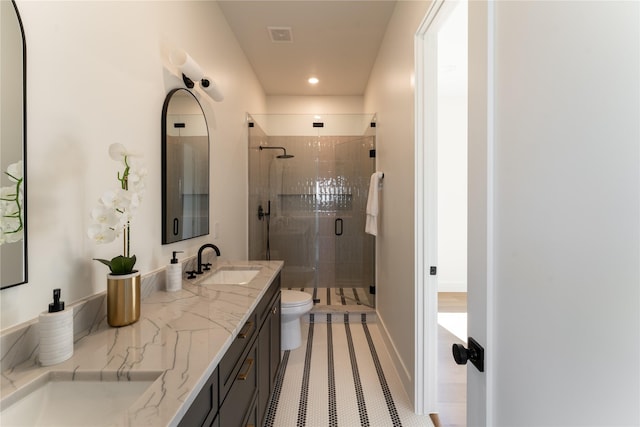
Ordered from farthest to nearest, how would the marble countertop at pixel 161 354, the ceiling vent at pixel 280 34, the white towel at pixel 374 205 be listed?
the white towel at pixel 374 205
the ceiling vent at pixel 280 34
the marble countertop at pixel 161 354

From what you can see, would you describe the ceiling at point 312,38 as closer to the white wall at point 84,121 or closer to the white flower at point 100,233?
the white wall at point 84,121

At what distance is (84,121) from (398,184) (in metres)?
1.85

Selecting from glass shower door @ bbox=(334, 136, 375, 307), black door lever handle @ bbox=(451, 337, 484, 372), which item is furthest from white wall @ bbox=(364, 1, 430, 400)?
black door lever handle @ bbox=(451, 337, 484, 372)

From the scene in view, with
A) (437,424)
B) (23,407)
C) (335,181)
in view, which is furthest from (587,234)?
(335,181)

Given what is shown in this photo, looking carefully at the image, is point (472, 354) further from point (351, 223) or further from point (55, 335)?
point (351, 223)

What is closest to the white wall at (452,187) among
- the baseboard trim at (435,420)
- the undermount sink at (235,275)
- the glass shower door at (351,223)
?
the glass shower door at (351,223)

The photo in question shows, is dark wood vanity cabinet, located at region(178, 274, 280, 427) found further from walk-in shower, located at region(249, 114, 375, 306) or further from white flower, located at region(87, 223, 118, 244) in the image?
walk-in shower, located at region(249, 114, 375, 306)

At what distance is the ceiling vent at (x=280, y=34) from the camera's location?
2561 mm

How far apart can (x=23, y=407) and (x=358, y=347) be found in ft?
7.47

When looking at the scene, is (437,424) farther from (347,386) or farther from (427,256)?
(427,256)

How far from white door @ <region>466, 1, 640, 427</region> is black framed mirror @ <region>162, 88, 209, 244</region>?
152 cm

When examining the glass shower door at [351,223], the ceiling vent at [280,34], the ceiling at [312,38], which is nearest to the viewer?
the ceiling at [312,38]

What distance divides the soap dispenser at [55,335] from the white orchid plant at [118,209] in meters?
Answer: 0.23

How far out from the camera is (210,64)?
2.16m
